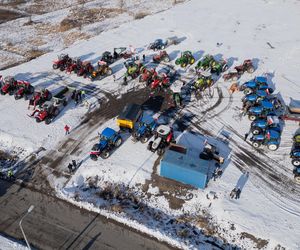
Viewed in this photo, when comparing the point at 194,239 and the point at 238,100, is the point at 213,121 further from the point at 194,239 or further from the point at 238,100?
the point at 194,239

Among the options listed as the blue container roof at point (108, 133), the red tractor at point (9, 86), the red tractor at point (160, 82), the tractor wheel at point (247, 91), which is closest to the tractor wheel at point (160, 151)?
the blue container roof at point (108, 133)

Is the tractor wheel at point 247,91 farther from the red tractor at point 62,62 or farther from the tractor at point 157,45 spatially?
the red tractor at point 62,62

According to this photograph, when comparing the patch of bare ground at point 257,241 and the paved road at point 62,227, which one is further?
the patch of bare ground at point 257,241

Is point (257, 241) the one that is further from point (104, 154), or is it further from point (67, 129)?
point (67, 129)

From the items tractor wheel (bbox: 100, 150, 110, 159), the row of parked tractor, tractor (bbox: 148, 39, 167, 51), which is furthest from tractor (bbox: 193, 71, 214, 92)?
tractor wheel (bbox: 100, 150, 110, 159)

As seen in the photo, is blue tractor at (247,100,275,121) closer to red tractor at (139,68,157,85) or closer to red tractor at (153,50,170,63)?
red tractor at (139,68,157,85)

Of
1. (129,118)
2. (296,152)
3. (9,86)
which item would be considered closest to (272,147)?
(296,152)

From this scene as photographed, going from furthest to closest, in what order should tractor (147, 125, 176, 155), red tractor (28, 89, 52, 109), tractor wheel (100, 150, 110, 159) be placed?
red tractor (28, 89, 52, 109), tractor (147, 125, 176, 155), tractor wheel (100, 150, 110, 159)
